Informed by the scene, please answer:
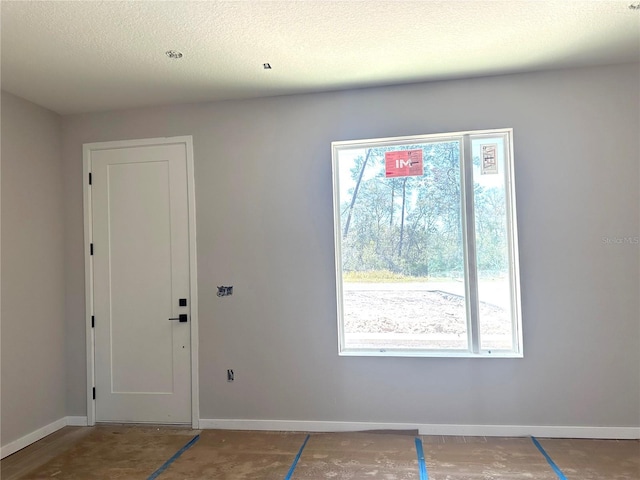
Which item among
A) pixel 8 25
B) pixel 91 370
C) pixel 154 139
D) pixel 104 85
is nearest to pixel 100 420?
pixel 91 370

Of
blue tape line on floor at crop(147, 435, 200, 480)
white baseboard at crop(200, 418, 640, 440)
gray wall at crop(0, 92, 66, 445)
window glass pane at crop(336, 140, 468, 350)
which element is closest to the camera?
blue tape line on floor at crop(147, 435, 200, 480)

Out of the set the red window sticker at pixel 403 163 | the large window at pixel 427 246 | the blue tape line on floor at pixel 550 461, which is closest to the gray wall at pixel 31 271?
the large window at pixel 427 246

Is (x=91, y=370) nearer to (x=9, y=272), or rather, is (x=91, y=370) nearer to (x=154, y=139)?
(x=9, y=272)

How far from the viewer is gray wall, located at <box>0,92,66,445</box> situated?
124 inches

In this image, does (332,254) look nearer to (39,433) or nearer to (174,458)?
(174,458)

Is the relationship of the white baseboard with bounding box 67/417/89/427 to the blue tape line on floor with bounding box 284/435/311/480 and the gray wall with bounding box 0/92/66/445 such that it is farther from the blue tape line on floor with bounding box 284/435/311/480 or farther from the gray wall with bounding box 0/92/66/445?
the blue tape line on floor with bounding box 284/435/311/480

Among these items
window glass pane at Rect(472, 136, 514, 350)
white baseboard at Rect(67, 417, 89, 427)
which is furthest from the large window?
white baseboard at Rect(67, 417, 89, 427)

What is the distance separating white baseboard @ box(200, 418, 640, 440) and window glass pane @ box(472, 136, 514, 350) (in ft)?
2.07

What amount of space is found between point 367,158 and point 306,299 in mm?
1301

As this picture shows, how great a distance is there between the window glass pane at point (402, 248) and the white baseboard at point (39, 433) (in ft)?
8.31

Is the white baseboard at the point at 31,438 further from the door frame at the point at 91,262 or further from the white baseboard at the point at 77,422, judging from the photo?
the door frame at the point at 91,262

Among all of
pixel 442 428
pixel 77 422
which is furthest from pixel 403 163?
pixel 77 422

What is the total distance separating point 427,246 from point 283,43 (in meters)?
1.88

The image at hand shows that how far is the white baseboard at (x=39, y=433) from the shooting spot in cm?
307
